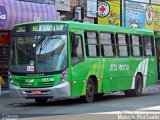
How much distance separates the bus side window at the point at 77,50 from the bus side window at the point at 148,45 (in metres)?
6.16

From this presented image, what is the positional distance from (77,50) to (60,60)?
0.95 m

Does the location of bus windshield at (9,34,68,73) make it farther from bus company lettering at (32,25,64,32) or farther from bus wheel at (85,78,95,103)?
bus wheel at (85,78,95,103)

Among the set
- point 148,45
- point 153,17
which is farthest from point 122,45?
point 153,17

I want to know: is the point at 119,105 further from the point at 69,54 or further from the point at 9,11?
the point at 9,11

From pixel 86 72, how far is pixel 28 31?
2634mm

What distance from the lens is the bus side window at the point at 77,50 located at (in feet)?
60.6

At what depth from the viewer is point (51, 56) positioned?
18.1 meters

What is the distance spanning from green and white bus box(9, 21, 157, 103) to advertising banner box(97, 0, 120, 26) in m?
14.0

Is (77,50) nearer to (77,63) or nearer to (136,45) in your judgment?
(77,63)

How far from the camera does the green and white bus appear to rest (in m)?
18.1

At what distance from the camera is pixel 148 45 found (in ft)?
81.4

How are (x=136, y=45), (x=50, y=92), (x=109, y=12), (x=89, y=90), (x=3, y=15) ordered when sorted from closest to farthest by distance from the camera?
(x=50, y=92) < (x=89, y=90) < (x=136, y=45) < (x=3, y=15) < (x=109, y=12)

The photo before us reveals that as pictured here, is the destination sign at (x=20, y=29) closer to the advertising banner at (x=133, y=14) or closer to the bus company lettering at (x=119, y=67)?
the bus company lettering at (x=119, y=67)

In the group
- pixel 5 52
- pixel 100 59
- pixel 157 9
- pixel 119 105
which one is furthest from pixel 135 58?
pixel 157 9
